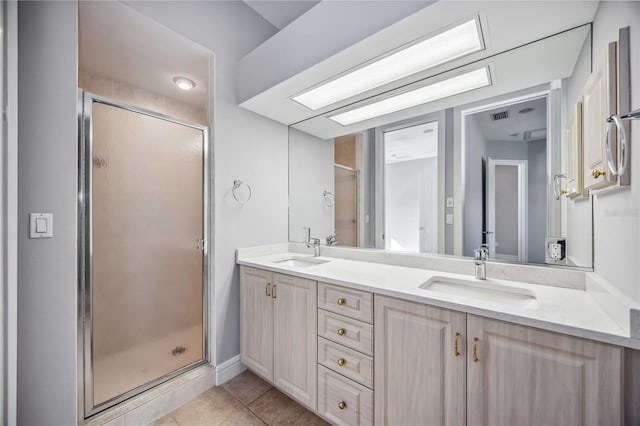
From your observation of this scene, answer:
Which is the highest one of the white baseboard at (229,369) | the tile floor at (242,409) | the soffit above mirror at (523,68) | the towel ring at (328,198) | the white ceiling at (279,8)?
the white ceiling at (279,8)

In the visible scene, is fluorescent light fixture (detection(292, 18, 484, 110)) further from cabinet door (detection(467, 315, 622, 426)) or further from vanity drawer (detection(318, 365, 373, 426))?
vanity drawer (detection(318, 365, 373, 426))

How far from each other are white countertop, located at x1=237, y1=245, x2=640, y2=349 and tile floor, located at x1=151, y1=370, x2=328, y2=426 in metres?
0.87

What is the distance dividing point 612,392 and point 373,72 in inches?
67.7

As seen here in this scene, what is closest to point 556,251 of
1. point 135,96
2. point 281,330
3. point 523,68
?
point 523,68

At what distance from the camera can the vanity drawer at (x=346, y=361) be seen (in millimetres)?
1267

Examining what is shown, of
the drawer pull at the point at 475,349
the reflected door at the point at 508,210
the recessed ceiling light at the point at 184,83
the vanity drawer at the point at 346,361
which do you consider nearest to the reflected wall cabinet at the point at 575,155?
the reflected door at the point at 508,210

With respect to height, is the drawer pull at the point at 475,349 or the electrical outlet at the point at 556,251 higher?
the electrical outlet at the point at 556,251

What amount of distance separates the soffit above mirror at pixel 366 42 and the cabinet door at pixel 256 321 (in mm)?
1300

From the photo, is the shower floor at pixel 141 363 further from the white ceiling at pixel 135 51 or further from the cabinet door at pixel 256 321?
the white ceiling at pixel 135 51

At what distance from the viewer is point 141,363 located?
181 centimetres

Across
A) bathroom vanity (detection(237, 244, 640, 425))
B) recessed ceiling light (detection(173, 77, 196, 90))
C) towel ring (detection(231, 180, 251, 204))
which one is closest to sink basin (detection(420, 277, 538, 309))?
bathroom vanity (detection(237, 244, 640, 425))

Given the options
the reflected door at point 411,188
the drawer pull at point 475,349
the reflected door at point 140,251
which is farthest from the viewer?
the reflected door at point 411,188

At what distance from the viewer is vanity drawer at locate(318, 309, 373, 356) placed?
1269mm

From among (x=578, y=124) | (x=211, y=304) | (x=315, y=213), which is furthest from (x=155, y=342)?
(x=578, y=124)
